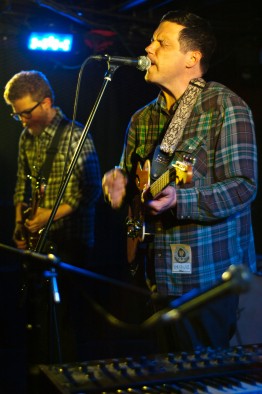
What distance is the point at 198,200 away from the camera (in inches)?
103

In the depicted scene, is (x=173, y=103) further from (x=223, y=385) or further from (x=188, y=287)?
(x=223, y=385)

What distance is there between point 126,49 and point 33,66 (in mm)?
902

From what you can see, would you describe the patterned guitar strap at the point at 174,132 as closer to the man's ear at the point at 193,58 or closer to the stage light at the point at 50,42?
the man's ear at the point at 193,58

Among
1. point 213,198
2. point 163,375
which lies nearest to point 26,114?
point 213,198

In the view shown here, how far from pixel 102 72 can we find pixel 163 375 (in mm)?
4701

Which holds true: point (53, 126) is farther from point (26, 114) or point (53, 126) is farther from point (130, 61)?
point (130, 61)

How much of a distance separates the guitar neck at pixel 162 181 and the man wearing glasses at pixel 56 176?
64.2 inches

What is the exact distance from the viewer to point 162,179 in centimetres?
262

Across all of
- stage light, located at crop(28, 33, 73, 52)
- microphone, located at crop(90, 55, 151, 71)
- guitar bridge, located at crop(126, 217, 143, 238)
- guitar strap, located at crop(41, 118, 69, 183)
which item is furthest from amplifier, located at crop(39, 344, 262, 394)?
stage light, located at crop(28, 33, 73, 52)

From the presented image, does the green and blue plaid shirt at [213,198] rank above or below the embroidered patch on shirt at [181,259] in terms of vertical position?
above

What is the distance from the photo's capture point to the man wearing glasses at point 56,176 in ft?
14.3

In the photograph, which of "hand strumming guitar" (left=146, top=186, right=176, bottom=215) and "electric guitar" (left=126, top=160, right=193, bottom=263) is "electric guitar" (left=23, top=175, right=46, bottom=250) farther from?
"hand strumming guitar" (left=146, top=186, right=176, bottom=215)

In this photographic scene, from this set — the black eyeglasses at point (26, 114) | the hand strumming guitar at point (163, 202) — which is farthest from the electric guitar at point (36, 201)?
the hand strumming guitar at point (163, 202)

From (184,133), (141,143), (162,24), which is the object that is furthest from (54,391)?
(162,24)
